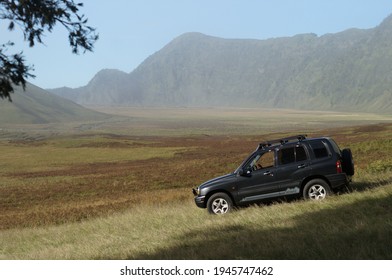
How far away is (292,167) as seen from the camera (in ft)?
41.8

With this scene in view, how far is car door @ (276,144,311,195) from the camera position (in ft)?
41.5

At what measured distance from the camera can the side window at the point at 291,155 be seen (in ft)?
42.1

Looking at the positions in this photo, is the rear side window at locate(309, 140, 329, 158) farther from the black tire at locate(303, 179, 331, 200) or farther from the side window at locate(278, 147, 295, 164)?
the black tire at locate(303, 179, 331, 200)

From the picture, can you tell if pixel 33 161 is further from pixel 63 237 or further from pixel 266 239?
pixel 266 239

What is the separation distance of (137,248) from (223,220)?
2764mm

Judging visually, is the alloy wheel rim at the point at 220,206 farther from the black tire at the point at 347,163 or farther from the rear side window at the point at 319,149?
the black tire at the point at 347,163

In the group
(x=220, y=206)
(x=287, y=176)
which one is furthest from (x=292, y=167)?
(x=220, y=206)

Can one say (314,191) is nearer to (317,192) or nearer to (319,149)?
(317,192)

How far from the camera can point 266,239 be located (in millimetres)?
8430

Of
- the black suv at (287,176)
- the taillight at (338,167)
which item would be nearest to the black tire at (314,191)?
the black suv at (287,176)

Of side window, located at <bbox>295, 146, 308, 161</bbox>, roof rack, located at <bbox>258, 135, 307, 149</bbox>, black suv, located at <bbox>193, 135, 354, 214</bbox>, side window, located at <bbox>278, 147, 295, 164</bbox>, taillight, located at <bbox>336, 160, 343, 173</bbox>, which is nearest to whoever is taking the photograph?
taillight, located at <bbox>336, 160, 343, 173</bbox>

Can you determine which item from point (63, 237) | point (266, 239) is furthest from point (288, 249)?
point (63, 237)

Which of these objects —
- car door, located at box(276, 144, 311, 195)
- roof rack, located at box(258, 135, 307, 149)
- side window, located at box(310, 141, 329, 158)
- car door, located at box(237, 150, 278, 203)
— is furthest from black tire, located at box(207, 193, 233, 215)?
side window, located at box(310, 141, 329, 158)

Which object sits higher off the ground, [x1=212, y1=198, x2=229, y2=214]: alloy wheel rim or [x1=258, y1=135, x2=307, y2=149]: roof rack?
[x1=258, y1=135, x2=307, y2=149]: roof rack
